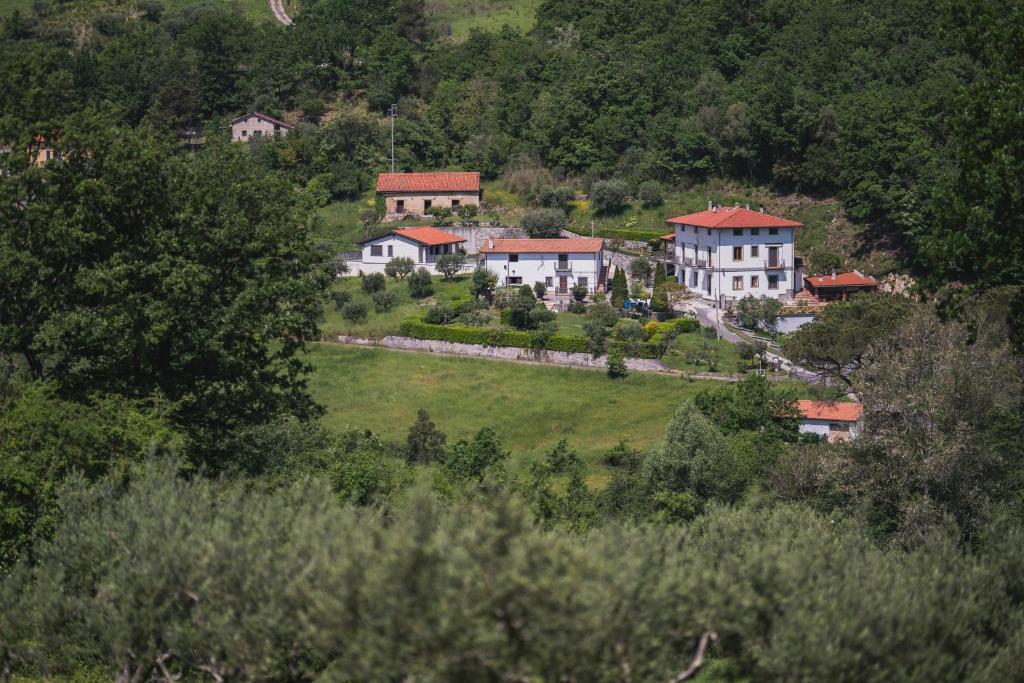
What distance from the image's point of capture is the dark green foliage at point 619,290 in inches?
2203

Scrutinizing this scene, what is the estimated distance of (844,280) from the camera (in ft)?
192

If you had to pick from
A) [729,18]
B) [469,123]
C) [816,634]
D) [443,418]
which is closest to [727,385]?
[443,418]

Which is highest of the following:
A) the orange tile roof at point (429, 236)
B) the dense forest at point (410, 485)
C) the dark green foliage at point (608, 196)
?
the dark green foliage at point (608, 196)

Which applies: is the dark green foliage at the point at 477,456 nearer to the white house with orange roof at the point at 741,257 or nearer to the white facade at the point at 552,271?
the white facade at the point at 552,271

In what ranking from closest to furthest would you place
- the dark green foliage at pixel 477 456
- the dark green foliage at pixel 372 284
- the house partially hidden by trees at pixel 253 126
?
the dark green foliage at pixel 477 456, the dark green foliage at pixel 372 284, the house partially hidden by trees at pixel 253 126

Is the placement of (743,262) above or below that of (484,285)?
above

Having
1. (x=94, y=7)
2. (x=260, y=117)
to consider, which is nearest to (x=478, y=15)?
(x=260, y=117)

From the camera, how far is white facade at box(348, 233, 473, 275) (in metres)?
62.9

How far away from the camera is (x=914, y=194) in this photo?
2361 inches

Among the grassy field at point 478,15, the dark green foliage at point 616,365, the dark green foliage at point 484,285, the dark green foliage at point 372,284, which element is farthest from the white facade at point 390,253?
the grassy field at point 478,15

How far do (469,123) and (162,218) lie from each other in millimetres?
60322

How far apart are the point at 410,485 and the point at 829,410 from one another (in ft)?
61.3

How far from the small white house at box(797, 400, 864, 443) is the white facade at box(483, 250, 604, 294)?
2095 centimetres

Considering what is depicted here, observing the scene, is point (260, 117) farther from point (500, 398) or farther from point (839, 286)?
point (500, 398)
